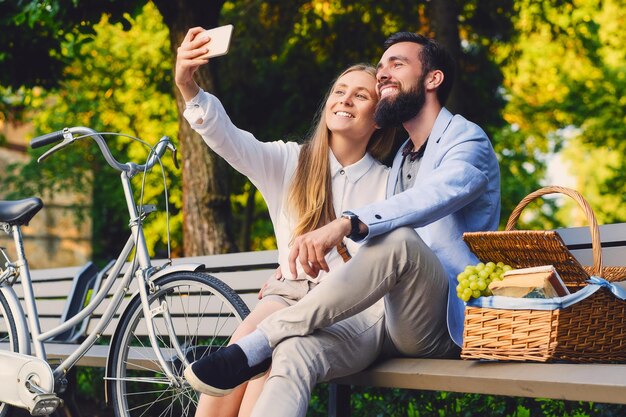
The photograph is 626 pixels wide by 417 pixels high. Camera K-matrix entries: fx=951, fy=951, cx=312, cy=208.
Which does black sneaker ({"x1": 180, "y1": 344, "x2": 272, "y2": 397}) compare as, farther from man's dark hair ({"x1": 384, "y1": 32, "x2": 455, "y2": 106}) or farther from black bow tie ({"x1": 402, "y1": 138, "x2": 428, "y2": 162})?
man's dark hair ({"x1": 384, "y1": 32, "x2": 455, "y2": 106})

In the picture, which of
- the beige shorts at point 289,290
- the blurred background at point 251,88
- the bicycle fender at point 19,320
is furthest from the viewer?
the blurred background at point 251,88

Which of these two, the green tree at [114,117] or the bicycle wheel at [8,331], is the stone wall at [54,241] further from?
the bicycle wheel at [8,331]

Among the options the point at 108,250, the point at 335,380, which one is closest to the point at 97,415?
the point at 335,380

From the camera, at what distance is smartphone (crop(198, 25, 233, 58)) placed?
10.7 feet

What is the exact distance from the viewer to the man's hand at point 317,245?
3008mm

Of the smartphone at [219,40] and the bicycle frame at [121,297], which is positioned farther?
the bicycle frame at [121,297]

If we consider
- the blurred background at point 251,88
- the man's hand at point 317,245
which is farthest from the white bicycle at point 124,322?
the blurred background at point 251,88

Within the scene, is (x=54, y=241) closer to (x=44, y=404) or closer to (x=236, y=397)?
(x=44, y=404)

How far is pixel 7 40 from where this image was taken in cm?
796

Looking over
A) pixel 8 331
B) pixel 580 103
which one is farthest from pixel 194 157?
pixel 580 103

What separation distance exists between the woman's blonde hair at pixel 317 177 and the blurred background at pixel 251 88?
20cm

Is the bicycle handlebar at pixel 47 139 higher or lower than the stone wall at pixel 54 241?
higher

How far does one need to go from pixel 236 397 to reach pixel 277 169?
3.47ft

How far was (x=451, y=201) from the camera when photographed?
3.22 m
